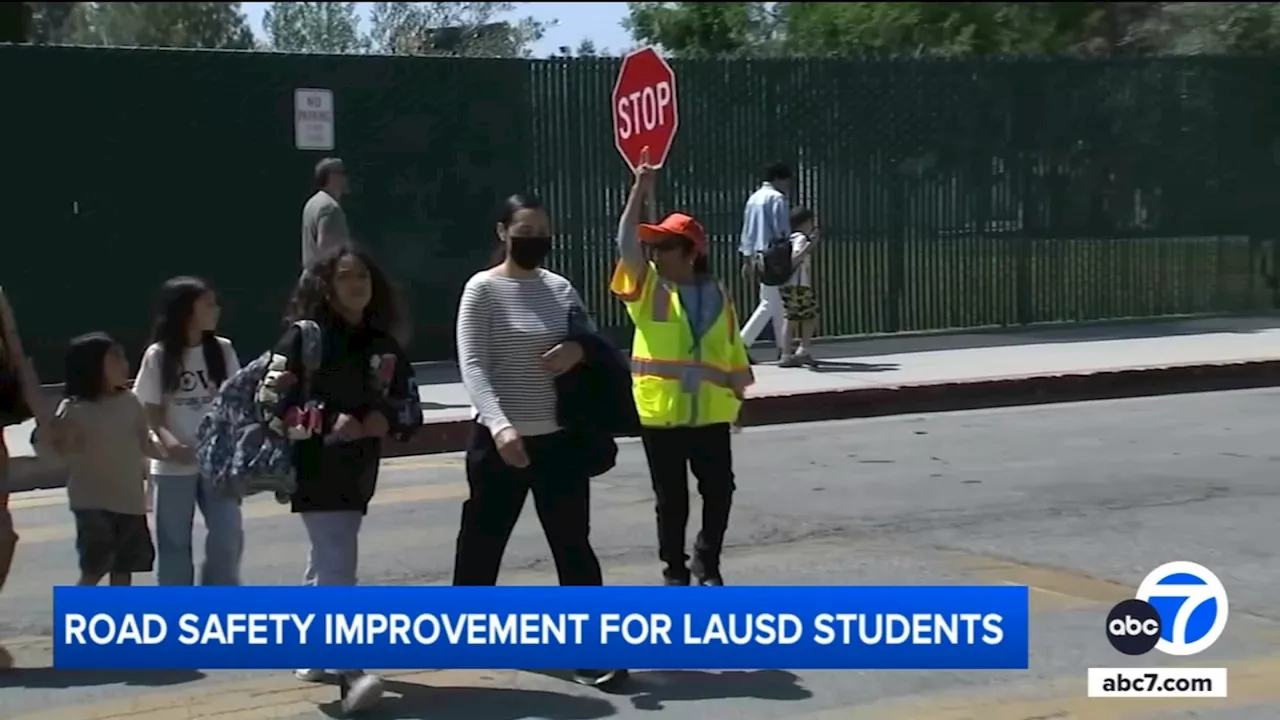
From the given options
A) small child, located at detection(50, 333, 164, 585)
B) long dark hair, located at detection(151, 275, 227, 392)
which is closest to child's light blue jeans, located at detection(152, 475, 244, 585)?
small child, located at detection(50, 333, 164, 585)

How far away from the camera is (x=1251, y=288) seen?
64.3 feet

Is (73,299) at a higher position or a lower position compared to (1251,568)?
higher

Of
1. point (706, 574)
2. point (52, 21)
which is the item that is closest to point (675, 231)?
point (706, 574)

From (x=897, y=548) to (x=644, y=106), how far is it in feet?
20.4

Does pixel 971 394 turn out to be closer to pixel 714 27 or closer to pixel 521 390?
pixel 521 390

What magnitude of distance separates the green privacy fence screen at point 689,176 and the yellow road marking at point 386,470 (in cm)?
326

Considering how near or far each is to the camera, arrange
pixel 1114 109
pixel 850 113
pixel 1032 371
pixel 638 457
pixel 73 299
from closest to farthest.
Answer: pixel 638 457, pixel 73 299, pixel 1032 371, pixel 850 113, pixel 1114 109

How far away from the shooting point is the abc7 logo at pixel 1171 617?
6.94 m

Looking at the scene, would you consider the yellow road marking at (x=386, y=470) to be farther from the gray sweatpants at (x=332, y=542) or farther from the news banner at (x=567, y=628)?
the gray sweatpants at (x=332, y=542)

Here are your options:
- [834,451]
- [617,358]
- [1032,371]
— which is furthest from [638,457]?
[617,358]

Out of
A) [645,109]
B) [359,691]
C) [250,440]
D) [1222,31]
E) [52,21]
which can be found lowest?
[359,691]

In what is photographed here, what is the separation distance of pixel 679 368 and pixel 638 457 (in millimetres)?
4907

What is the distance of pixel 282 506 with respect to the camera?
10.5 meters

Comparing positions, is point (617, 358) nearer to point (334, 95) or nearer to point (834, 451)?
point (834, 451)
